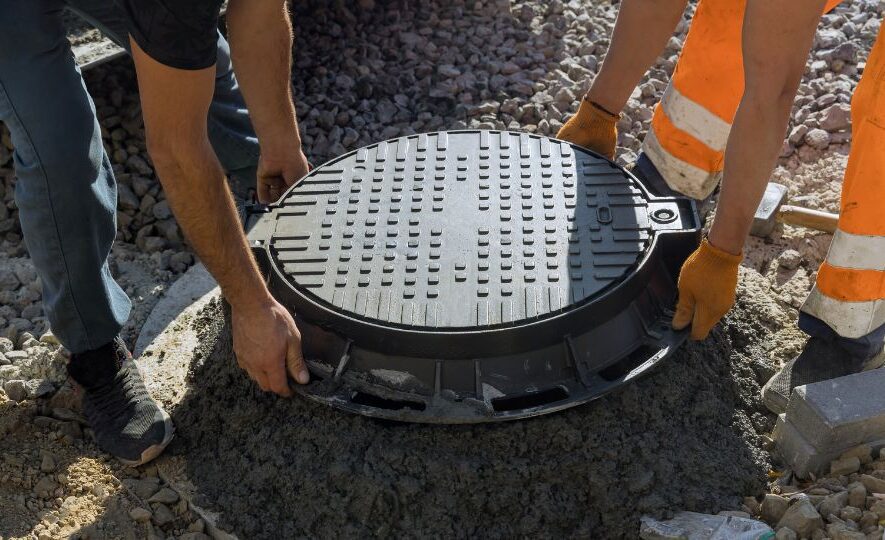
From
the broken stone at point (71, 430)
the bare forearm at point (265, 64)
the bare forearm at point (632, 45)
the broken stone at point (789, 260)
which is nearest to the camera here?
the bare forearm at point (265, 64)

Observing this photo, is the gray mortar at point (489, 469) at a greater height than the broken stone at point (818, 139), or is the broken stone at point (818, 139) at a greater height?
the broken stone at point (818, 139)

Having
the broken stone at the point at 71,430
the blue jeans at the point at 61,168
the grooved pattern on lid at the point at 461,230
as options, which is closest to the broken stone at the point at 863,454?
the grooved pattern on lid at the point at 461,230

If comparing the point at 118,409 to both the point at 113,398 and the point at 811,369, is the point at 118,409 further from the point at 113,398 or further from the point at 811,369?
the point at 811,369

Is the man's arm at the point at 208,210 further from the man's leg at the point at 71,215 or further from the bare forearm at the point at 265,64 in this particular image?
the bare forearm at the point at 265,64

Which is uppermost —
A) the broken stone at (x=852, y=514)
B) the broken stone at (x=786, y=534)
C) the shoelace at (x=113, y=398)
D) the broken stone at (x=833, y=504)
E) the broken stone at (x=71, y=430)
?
the broken stone at (x=852, y=514)

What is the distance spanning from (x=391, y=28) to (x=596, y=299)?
2.65 meters

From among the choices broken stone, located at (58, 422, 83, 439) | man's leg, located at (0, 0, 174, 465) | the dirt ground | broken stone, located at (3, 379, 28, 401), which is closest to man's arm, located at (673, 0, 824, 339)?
the dirt ground

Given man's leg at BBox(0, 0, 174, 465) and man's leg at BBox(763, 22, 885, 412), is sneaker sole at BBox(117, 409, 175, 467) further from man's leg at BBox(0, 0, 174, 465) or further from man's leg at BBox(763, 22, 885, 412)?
man's leg at BBox(763, 22, 885, 412)

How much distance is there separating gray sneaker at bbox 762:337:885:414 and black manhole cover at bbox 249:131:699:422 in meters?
0.40

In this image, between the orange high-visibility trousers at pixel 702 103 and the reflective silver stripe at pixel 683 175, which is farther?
the reflective silver stripe at pixel 683 175

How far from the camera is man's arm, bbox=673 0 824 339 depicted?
85.0 inches

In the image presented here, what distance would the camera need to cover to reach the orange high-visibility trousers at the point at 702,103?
9.86ft

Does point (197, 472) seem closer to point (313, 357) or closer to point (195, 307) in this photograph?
point (313, 357)

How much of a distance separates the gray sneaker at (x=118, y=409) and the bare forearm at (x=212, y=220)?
62 cm
